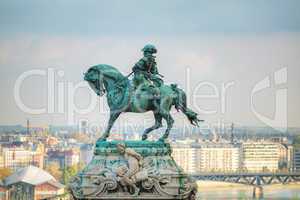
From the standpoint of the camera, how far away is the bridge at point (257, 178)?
293 feet

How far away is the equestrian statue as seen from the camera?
29.4m

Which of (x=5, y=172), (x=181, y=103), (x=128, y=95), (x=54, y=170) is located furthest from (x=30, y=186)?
(x=128, y=95)

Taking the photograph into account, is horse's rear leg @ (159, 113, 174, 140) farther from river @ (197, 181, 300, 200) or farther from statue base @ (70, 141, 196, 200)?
river @ (197, 181, 300, 200)

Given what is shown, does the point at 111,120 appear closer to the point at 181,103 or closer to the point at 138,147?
the point at 138,147

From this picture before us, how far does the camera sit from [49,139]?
8575 centimetres

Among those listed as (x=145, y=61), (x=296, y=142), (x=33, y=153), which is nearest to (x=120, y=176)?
(x=145, y=61)

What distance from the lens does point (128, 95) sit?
2930 cm

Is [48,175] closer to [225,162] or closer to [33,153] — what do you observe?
[33,153]

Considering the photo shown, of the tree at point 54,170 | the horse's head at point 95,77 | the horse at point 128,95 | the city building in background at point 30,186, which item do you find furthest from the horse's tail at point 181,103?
the tree at point 54,170

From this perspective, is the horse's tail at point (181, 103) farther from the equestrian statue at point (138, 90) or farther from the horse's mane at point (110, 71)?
the horse's mane at point (110, 71)

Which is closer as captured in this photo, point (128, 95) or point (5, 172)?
point (128, 95)

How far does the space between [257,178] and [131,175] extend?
208ft

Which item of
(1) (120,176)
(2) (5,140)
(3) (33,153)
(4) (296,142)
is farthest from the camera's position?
(4) (296,142)

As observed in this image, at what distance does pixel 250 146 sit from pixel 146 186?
70438mm
